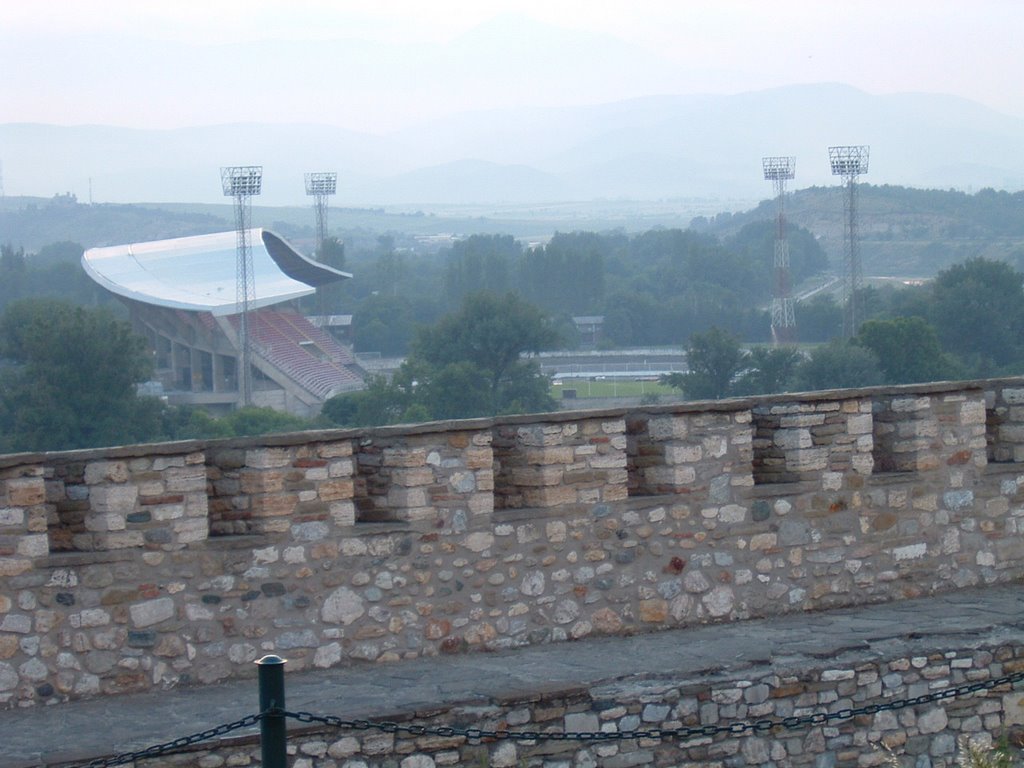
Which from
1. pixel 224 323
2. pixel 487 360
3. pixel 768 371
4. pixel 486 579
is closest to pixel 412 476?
pixel 486 579

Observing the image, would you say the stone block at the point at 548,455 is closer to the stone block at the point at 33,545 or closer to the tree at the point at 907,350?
the stone block at the point at 33,545

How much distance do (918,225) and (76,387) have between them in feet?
274

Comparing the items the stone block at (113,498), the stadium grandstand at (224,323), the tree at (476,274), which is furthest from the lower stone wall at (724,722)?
the tree at (476,274)

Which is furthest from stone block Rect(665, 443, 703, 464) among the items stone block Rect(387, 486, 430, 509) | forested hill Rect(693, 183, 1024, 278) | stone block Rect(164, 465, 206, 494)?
forested hill Rect(693, 183, 1024, 278)

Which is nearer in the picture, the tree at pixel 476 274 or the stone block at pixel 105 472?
the stone block at pixel 105 472

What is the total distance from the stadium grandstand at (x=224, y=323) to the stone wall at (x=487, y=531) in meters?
61.4

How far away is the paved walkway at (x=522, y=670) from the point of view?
4.55 metres

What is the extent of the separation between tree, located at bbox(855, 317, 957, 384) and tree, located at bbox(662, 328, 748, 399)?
632 cm

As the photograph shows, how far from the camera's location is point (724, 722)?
5.20 meters

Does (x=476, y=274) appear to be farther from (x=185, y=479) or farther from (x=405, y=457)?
(x=185, y=479)

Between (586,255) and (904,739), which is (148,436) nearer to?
(904,739)

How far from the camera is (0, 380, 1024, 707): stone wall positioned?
4.89 meters

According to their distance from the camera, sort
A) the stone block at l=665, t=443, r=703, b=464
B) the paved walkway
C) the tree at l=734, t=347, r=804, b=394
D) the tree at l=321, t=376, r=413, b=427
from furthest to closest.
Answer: the tree at l=734, t=347, r=804, b=394 < the tree at l=321, t=376, r=413, b=427 < the stone block at l=665, t=443, r=703, b=464 < the paved walkway

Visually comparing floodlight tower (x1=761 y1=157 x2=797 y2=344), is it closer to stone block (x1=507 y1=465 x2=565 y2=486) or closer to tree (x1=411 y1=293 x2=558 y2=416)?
tree (x1=411 y1=293 x2=558 y2=416)
